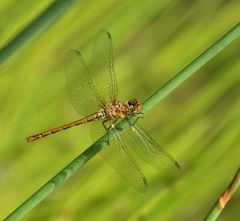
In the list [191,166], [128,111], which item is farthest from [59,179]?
[191,166]

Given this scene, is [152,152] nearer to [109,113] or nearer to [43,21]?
[109,113]

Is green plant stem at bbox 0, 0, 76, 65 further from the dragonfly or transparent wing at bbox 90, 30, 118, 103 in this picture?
transparent wing at bbox 90, 30, 118, 103

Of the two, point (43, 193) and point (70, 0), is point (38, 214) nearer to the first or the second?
point (43, 193)

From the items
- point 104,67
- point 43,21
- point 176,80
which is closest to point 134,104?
point 104,67

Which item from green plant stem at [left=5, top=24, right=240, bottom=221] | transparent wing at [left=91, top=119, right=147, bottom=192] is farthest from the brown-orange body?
green plant stem at [left=5, top=24, right=240, bottom=221]

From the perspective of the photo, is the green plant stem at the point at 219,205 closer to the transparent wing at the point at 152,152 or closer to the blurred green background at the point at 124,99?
the transparent wing at the point at 152,152

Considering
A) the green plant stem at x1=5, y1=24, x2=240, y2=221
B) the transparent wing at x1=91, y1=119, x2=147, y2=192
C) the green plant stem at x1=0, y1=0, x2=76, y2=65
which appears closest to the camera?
the green plant stem at x1=0, y1=0, x2=76, y2=65

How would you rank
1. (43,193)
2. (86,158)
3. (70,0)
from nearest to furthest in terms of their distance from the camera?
(70,0)
(43,193)
(86,158)
